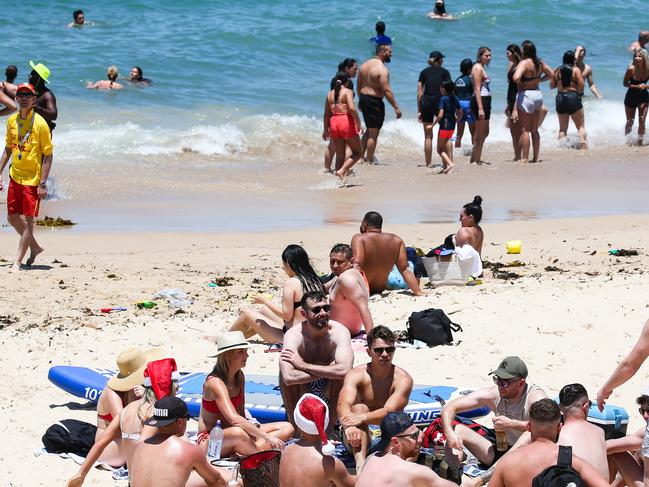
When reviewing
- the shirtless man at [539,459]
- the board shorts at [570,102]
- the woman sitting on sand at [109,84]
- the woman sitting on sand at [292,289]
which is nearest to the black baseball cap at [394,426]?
the shirtless man at [539,459]

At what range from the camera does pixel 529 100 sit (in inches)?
673

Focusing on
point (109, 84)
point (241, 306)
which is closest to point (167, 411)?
point (241, 306)

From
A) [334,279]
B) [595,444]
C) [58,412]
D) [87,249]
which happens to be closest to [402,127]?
[87,249]

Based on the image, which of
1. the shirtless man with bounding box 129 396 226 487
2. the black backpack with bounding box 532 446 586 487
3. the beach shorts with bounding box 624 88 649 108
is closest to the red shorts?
the shirtless man with bounding box 129 396 226 487

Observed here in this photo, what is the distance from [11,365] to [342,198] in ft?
23.2

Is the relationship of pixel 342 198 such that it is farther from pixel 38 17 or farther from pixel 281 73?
pixel 38 17

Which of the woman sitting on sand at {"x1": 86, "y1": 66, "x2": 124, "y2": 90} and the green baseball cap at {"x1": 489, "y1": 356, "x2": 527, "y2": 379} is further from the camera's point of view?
the woman sitting on sand at {"x1": 86, "y1": 66, "x2": 124, "y2": 90}

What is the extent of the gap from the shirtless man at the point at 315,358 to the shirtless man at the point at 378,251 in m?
2.51

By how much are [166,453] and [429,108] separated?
11838mm

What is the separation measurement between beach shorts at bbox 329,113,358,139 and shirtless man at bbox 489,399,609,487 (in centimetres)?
1048

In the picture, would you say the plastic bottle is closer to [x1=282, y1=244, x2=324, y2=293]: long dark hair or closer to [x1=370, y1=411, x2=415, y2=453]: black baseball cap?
[x1=370, y1=411, x2=415, y2=453]: black baseball cap

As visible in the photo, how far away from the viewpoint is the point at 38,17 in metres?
27.9

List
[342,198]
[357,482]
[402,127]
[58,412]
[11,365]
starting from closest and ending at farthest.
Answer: [357,482] → [58,412] → [11,365] → [342,198] → [402,127]

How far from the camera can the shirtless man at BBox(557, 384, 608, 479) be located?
18.4 ft
